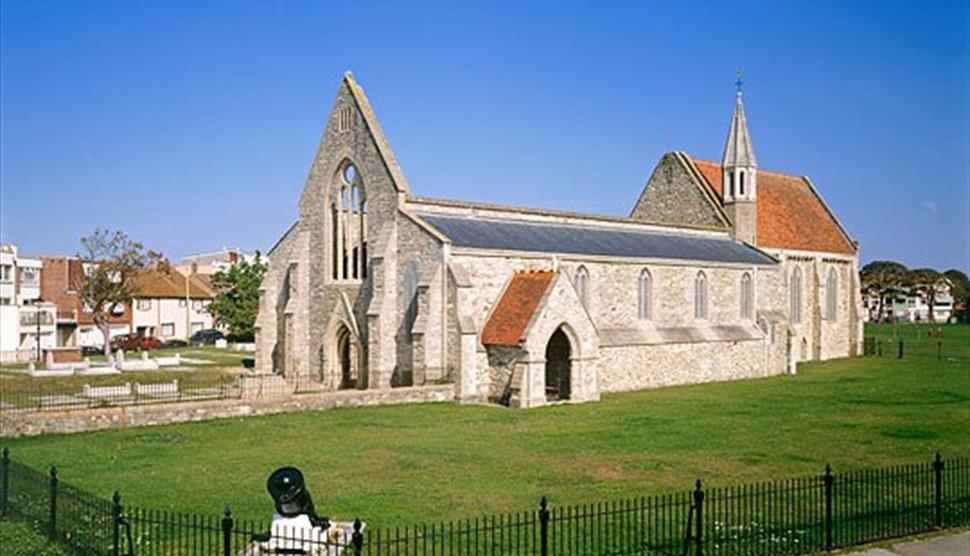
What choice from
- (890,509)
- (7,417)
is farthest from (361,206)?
(890,509)

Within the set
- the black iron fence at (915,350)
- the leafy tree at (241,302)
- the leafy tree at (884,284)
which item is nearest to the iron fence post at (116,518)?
the black iron fence at (915,350)

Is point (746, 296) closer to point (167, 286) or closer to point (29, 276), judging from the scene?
point (29, 276)

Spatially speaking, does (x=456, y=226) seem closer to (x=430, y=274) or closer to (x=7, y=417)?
(x=430, y=274)

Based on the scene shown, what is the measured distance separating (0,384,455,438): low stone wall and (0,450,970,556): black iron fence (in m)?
9.67

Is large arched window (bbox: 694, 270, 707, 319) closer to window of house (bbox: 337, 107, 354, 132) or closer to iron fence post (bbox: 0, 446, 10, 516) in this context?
window of house (bbox: 337, 107, 354, 132)

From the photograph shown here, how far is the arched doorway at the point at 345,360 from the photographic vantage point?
136 feet

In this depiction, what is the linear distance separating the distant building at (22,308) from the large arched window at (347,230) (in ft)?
107

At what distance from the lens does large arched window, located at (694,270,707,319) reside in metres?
47.4

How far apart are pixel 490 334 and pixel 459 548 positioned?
22.3m

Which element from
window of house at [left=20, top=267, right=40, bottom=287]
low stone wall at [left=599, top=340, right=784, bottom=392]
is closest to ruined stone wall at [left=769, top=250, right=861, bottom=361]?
low stone wall at [left=599, top=340, right=784, bottom=392]

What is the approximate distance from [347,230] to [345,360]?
236 inches

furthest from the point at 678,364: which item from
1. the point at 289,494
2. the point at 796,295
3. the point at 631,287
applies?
the point at 289,494

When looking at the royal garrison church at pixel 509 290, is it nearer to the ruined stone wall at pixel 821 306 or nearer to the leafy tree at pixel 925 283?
the ruined stone wall at pixel 821 306

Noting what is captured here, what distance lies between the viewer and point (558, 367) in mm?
38719
